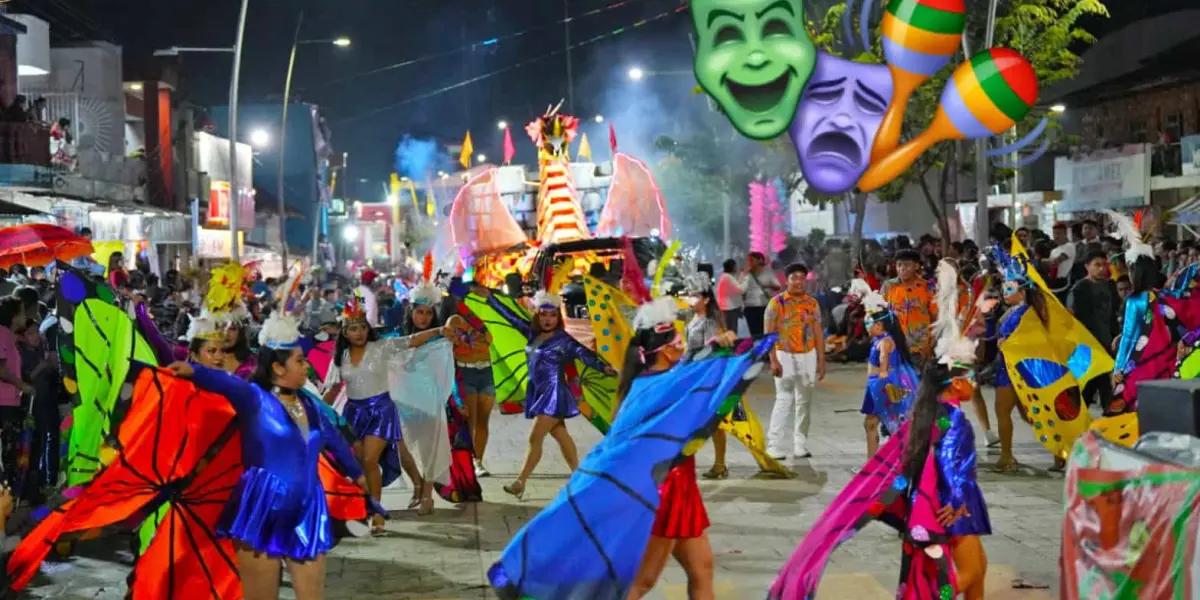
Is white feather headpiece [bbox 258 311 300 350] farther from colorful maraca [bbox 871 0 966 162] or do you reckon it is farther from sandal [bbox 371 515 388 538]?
colorful maraca [bbox 871 0 966 162]

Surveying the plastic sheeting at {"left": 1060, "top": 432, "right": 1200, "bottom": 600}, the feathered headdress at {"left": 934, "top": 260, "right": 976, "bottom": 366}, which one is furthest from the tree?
the plastic sheeting at {"left": 1060, "top": 432, "right": 1200, "bottom": 600}

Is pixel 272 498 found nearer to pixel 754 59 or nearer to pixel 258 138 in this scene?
pixel 754 59

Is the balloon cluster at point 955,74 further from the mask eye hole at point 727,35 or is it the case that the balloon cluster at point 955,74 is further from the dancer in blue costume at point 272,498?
the dancer in blue costume at point 272,498

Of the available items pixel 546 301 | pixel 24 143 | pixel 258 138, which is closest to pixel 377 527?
pixel 546 301

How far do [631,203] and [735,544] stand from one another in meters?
18.3

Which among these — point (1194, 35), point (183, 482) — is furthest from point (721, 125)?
point (183, 482)

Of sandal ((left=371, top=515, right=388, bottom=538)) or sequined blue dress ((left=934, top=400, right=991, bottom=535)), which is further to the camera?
sandal ((left=371, top=515, right=388, bottom=538))

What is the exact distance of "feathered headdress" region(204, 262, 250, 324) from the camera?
7453 millimetres

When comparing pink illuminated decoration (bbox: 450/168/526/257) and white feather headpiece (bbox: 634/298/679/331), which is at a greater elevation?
pink illuminated decoration (bbox: 450/168/526/257)

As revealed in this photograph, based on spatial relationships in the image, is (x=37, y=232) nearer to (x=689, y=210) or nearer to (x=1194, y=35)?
(x=1194, y=35)

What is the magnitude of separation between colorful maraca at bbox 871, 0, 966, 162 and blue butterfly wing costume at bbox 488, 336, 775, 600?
3.78 metres

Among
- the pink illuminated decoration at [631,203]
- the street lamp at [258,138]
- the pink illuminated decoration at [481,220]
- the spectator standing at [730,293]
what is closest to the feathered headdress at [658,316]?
the spectator standing at [730,293]

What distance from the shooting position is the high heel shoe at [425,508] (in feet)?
33.3

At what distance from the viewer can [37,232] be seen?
13391mm
